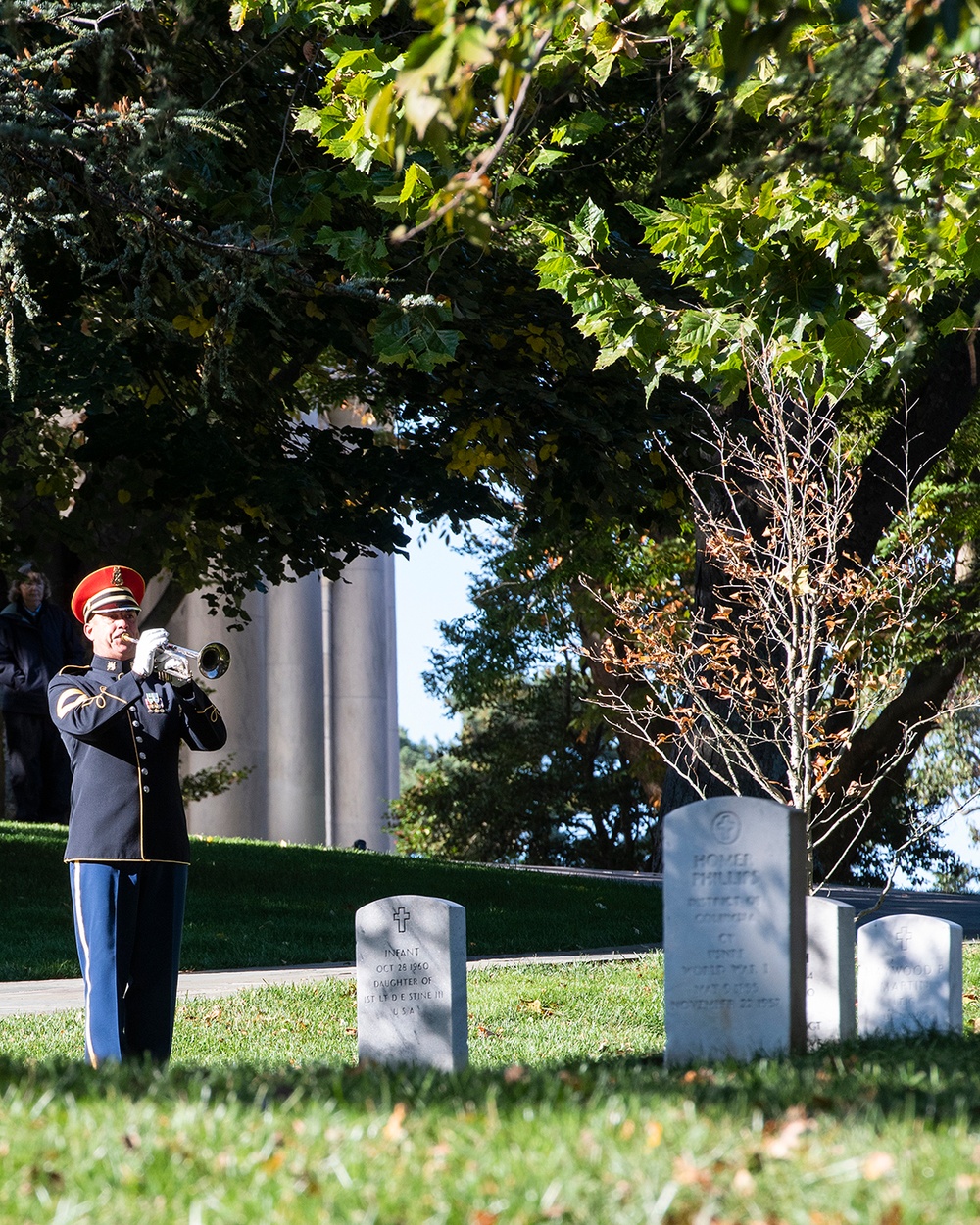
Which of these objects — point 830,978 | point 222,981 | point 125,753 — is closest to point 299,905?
point 222,981

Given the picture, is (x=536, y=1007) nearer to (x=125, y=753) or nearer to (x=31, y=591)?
(x=125, y=753)

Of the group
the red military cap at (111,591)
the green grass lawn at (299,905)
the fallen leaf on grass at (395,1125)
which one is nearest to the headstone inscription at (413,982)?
the red military cap at (111,591)

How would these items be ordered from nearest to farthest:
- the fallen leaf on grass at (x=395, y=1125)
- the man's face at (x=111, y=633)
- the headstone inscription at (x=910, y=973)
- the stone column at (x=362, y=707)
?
1. the fallen leaf on grass at (x=395, y=1125)
2. the man's face at (x=111, y=633)
3. the headstone inscription at (x=910, y=973)
4. the stone column at (x=362, y=707)

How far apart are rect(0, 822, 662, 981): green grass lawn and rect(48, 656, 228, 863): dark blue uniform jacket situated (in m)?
4.97

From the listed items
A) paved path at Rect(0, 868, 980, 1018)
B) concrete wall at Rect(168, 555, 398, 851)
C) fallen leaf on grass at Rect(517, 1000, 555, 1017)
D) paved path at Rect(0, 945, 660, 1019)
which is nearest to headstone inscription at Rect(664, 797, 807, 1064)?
fallen leaf on grass at Rect(517, 1000, 555, 1017)

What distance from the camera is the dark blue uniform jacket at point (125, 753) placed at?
6.27 metres

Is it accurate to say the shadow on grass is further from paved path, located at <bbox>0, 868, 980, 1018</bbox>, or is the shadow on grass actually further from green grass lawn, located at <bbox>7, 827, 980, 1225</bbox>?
paved path, located at <bbox>0, 868, 980, 1018</bbox>

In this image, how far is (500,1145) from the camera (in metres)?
3.76

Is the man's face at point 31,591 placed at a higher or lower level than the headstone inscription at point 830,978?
higher

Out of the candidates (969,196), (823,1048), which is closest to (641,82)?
(969,196)

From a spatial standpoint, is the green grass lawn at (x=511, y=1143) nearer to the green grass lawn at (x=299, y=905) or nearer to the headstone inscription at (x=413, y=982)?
the headstone inscription at (x=413, y=982)

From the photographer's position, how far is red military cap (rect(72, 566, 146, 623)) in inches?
258

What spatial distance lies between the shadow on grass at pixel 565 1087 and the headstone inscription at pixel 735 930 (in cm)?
71

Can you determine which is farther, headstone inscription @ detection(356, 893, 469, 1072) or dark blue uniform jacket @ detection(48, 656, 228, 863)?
headstone inscription @ detection(356, 893, 469, 1072)
